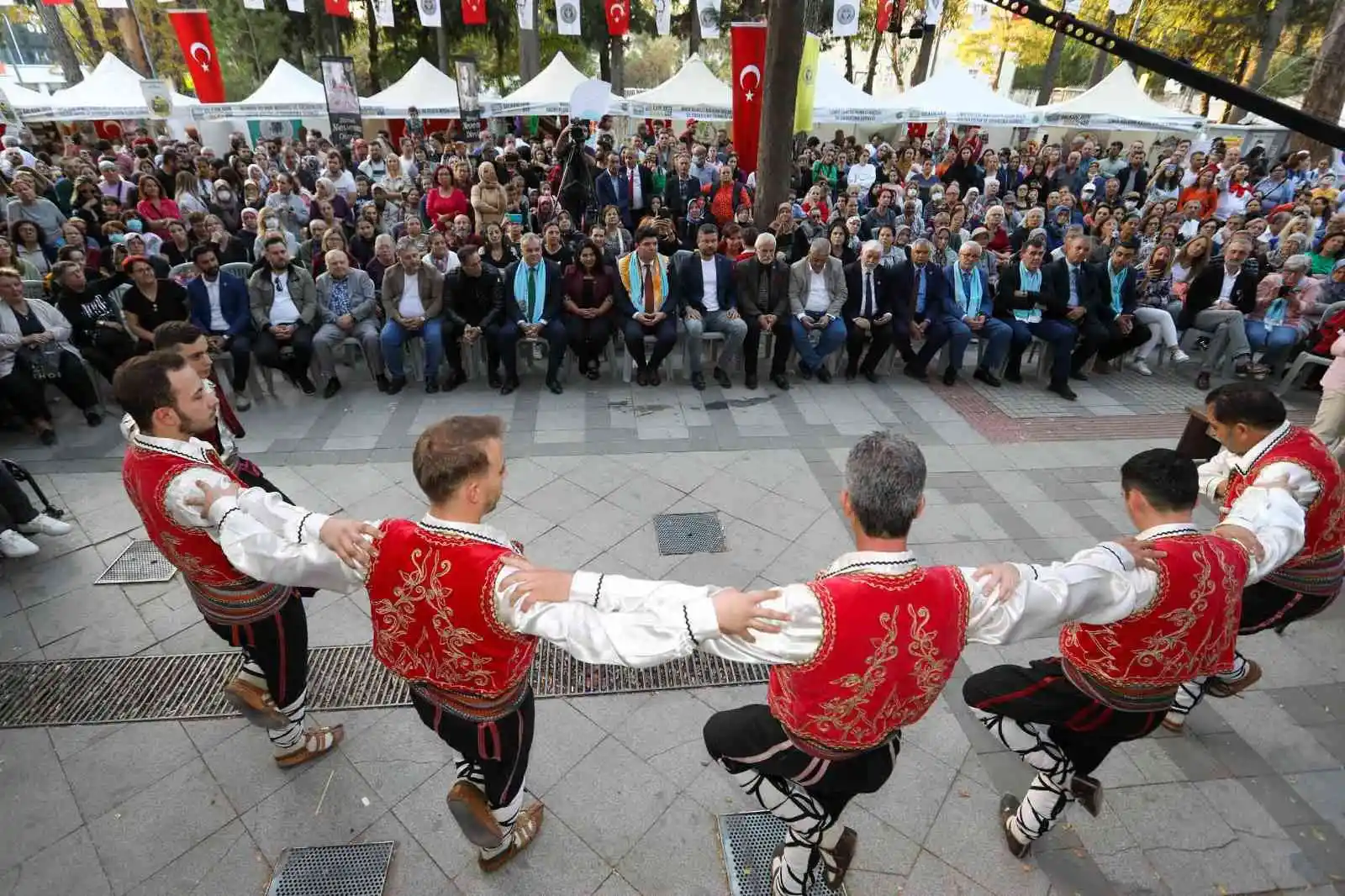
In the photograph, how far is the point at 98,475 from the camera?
5395 millimetres

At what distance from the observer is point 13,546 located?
4316 millimetres

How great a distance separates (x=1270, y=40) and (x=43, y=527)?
33500mm

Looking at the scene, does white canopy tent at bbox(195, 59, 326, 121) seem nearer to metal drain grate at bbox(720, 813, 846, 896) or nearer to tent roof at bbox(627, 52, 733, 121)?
tent roof at bbox(627, 52, 733, 121)

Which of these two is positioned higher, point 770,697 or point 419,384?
point 770,697

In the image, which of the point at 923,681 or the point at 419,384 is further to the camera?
the point at 419,384

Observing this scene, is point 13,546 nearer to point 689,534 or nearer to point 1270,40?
point 689,534

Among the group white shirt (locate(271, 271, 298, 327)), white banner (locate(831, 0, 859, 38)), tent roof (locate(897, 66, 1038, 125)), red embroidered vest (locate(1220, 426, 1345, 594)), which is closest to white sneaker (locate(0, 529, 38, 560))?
white shirt (locate(271, 271, 298, 327))

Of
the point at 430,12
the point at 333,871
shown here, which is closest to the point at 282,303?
the point at 333,871

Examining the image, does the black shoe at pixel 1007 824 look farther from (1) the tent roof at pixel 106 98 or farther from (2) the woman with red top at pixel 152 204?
(1) the tent roof at pixel 106 98

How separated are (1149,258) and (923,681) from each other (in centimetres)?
828

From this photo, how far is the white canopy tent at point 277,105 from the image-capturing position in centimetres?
1529

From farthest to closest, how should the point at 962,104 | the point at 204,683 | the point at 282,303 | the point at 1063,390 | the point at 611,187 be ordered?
the point at 962,104 < the point at 611,187 < the point at 1063,390 < the point at 282,303 < the point at 204,683

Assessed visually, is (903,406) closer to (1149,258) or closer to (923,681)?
(1149,258)

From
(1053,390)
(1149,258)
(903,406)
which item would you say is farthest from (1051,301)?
(903,406)
